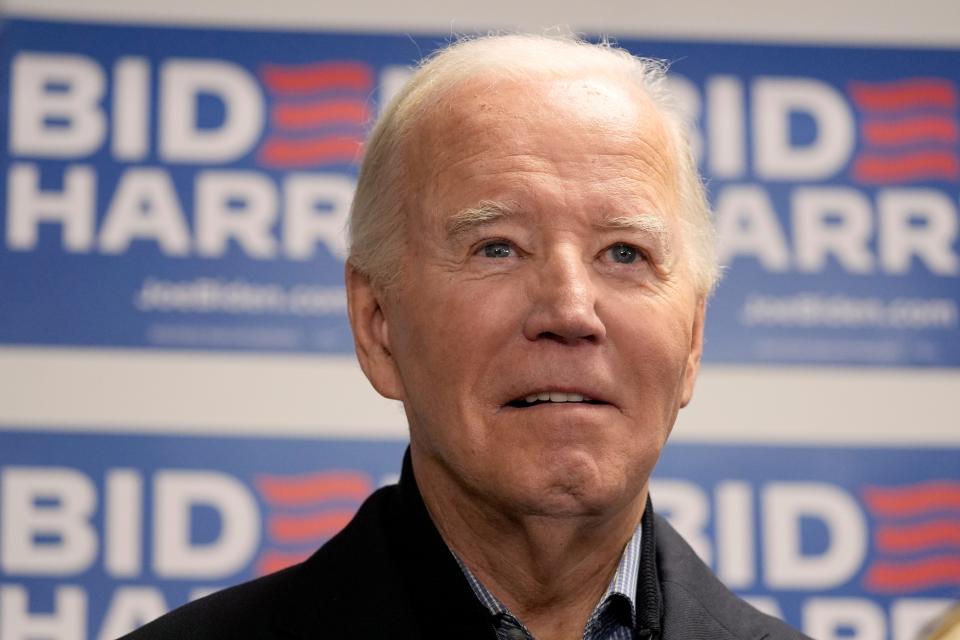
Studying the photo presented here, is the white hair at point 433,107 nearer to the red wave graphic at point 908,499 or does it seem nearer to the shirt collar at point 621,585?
the shirt collar at point 621,585

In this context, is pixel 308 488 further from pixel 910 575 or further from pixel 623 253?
pixel 623 253

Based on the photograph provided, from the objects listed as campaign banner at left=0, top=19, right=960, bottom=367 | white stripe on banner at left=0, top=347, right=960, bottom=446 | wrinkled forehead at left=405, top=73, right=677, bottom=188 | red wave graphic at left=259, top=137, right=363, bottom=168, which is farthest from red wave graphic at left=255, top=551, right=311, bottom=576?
wrinkled forehead at left=405, top=73, right=677, bottom=188

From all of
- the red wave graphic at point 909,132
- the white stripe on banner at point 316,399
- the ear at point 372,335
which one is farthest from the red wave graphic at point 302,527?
the red wave graphic at point 909,132

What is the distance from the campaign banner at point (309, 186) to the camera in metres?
3.62

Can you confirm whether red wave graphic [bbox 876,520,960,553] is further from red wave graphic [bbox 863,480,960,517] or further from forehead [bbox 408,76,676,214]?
forehead [bbox 408,76,676,214]

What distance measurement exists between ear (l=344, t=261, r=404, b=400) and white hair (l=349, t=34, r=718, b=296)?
0.03 metres

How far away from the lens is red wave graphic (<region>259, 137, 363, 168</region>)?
3750 millimetres

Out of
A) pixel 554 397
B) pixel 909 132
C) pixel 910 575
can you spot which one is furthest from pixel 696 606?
pixel 909 132

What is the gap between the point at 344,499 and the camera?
11.9ft

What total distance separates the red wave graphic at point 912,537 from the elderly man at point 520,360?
5.93ft

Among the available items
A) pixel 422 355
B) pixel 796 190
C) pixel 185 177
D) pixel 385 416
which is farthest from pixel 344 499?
pixel 422 355

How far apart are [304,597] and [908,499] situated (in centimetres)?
232

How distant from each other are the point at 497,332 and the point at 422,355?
138mm

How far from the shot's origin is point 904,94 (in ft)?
13.1
